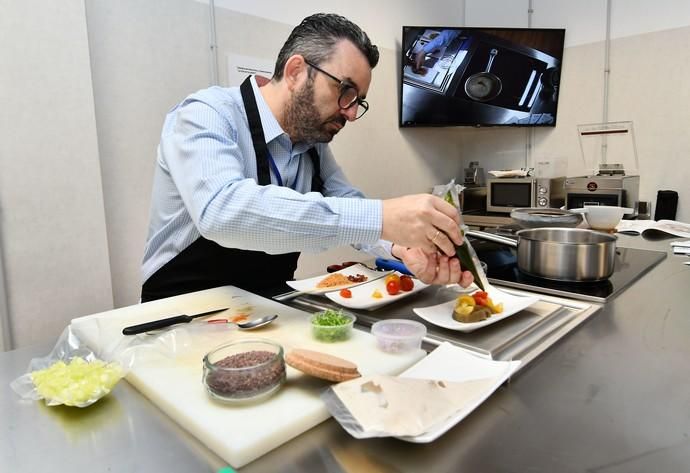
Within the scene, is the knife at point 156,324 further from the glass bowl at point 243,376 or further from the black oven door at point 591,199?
the black oven door at point 591,199

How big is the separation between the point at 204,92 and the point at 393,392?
963mm

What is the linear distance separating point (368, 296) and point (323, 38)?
0.72 metres

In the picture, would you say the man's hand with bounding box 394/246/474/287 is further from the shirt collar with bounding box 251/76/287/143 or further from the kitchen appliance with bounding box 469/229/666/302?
the shirt collar with bounding box 251/76/287/143

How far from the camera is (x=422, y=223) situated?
84 centimetres

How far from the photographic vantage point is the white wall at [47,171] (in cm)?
165

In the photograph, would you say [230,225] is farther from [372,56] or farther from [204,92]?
[372,56]

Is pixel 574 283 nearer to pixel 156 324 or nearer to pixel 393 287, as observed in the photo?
pixel 393 287

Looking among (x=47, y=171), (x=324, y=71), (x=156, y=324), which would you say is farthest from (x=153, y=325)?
(x=47, y=171)

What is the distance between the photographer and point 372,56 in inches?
50.2

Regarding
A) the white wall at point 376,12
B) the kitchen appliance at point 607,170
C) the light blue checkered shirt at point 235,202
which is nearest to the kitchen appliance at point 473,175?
the kitchen appliance at point 607,170

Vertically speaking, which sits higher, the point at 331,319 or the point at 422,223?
the point at 422,223

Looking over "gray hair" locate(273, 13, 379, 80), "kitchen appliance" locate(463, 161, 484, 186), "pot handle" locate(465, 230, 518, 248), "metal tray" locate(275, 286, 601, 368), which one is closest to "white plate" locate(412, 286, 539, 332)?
"metal tray" locate(275, 286, 601, 368)

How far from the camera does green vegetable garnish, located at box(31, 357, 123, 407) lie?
0.62 m

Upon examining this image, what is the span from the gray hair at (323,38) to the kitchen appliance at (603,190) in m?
2.07
